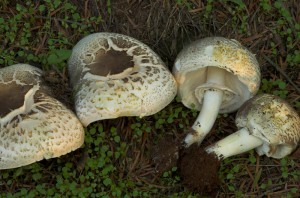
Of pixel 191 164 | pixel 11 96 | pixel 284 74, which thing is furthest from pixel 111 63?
pixel 284 74

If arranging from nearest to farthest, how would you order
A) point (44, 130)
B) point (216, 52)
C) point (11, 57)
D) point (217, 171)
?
point (44, 130), point (216, 52), point (217, 171), point (11, 57)

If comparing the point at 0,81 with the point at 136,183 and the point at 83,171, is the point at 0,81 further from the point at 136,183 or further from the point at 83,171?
the point at 136,183

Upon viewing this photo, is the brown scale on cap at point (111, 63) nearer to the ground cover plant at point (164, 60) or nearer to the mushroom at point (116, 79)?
the mushroom at point (116, 79)

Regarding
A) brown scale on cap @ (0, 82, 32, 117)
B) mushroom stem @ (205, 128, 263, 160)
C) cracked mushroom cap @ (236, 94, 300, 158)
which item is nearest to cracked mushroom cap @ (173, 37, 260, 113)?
cracked mushroom cap @ (236, 94, 300, 158)

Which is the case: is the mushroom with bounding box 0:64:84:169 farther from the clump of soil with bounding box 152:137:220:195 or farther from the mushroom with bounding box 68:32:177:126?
the clump of soil with bounding box 152:137:220:195

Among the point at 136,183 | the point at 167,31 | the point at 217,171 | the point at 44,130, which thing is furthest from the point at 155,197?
the point at 167,31

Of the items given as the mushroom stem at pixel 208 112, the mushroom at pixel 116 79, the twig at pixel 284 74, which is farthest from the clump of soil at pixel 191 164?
the twig at pixel 284 74

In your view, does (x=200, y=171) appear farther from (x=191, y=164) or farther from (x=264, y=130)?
(x=264, y=130)
